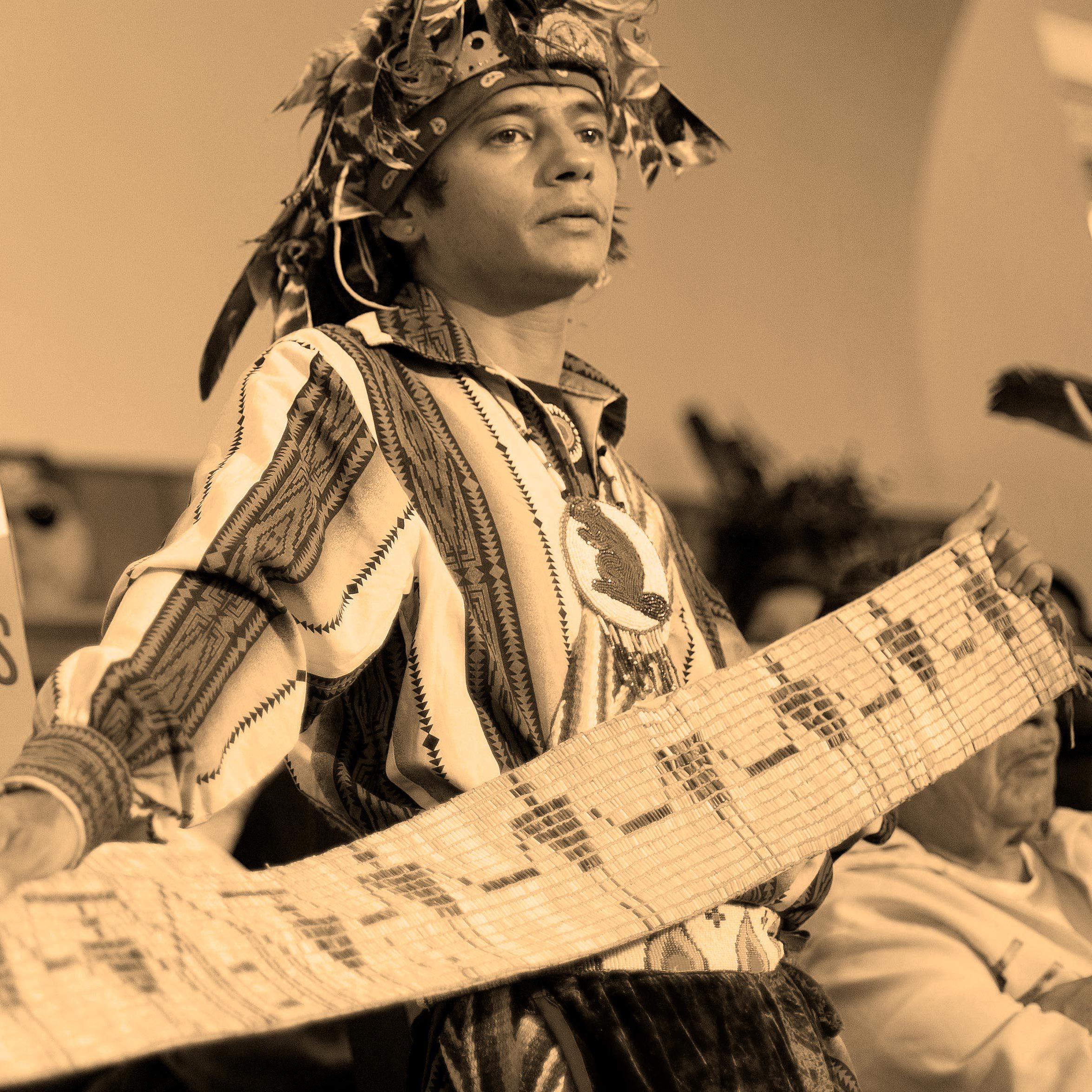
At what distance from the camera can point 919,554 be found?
167cm

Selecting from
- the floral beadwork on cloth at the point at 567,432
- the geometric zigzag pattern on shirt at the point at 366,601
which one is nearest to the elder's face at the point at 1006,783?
the geometric zigzag pattern on shirt at the point at 366,601

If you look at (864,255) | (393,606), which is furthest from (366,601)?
(864,255)

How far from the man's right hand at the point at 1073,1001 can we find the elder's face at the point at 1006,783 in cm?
24

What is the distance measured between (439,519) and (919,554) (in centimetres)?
70

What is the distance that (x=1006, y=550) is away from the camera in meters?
1.42

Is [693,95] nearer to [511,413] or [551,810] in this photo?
[511,413]

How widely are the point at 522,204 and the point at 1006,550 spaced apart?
0.58 m

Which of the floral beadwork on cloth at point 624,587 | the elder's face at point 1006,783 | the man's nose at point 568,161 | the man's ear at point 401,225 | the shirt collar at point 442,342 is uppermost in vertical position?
the man's nose at point 568,161

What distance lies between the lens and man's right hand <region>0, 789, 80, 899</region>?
0.78 metres

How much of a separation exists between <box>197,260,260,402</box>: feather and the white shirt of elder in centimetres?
94

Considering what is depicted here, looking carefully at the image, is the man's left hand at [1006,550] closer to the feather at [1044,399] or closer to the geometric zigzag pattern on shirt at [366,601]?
the geometric zigzag pattern on shirt at [366,601]

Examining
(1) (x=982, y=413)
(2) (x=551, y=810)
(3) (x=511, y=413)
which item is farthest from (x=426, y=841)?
(1) (x=982, y=413)

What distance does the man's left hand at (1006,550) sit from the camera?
1.41 metres

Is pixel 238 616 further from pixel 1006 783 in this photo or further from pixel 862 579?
pixel 1006 783
